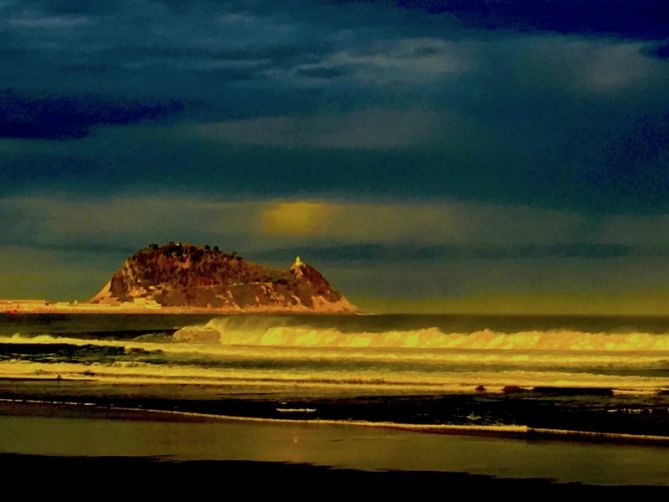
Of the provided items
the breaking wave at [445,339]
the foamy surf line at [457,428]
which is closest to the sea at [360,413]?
the foamy surf line at [457,428]

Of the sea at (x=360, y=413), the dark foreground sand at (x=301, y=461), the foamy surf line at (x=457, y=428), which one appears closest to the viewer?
the dark foreground sand at (x=301, y=461)

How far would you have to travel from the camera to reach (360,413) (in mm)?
26172

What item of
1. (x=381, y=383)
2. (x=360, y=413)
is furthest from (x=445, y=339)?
(x=360, y=413)

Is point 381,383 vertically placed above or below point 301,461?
above

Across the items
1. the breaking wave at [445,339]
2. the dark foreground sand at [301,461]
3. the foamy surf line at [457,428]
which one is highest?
the breaking wave at [445,339]

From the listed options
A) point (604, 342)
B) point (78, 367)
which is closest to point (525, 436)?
point (78, 367)

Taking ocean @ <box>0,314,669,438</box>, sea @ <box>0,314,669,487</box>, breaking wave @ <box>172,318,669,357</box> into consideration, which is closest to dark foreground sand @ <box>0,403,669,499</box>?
sea @ <box>0,314,669,487</box>

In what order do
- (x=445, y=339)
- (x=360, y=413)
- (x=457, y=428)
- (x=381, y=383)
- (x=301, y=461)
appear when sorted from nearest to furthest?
(x=301, y=461) → (x=457, y=428) → (x=360, y=413) → (x=381, y=383) → (x=445, y=339)

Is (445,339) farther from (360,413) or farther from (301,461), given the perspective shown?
(301,461)

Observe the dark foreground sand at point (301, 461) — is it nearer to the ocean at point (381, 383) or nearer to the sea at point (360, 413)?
the sea at point (360, 413)

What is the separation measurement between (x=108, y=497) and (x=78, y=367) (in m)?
29.9

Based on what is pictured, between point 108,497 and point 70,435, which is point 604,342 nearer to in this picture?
point 70,435

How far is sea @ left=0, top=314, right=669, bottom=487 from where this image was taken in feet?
63.2

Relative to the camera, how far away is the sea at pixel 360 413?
19.2 m
